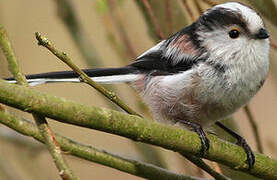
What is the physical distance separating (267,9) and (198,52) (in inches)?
15.5

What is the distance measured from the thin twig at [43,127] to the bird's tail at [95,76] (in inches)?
18.9

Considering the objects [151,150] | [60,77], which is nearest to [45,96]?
[60,77]

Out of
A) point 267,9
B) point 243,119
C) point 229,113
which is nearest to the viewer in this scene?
point 267,9

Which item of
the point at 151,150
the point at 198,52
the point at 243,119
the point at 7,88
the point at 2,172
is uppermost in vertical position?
the point at 7,88

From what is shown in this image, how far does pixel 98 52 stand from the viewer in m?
3.56

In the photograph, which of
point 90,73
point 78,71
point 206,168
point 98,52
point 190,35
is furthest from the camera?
point 98,52

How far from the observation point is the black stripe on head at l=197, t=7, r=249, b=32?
8.07ft

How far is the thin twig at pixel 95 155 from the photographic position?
75.1 inches

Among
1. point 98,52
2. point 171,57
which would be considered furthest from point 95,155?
point 98,52

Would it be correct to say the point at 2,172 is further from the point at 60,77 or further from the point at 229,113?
the point at 229,113

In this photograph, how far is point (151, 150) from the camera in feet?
9.62

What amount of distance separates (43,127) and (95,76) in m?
0.91

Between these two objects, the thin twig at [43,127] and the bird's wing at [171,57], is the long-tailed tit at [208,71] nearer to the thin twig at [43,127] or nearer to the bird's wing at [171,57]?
the bird's wing at [171,57]

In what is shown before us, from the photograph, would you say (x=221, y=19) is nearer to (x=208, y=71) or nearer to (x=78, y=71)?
(x=208, y=71)
